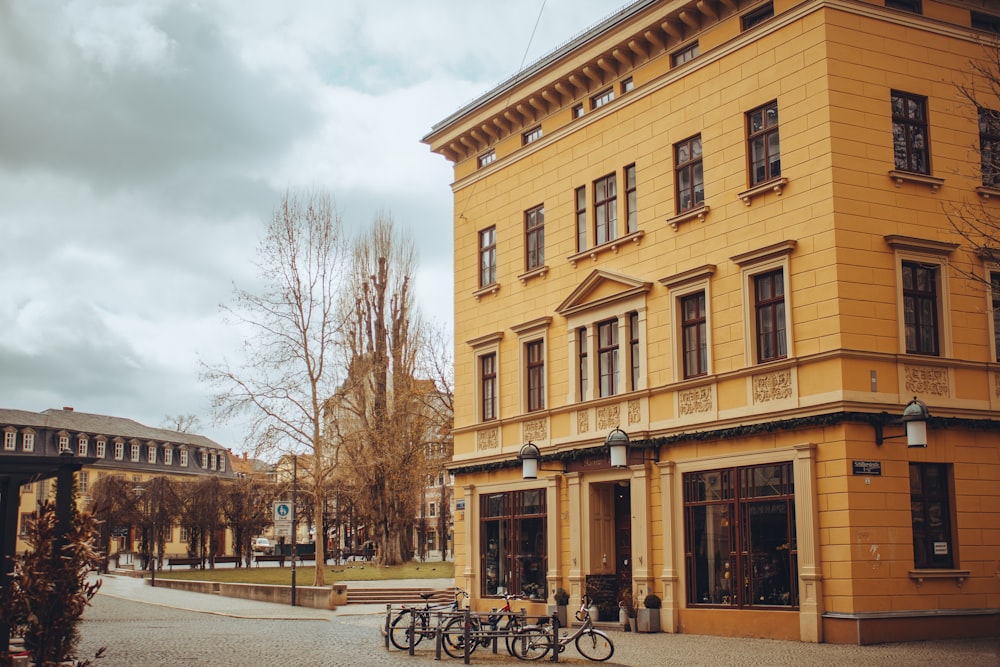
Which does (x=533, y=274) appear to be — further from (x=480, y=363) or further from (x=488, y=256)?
(x=480, y=363)

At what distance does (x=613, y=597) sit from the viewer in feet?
83.5

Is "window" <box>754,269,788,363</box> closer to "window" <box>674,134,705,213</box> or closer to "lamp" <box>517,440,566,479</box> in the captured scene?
"window" <box>674,134,705,213</box>

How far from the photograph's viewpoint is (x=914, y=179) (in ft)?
68.4

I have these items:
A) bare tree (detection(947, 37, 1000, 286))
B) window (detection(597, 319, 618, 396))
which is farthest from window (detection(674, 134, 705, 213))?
bare tree (detection(947, 37, 1000, 286))

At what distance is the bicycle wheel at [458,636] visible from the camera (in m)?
18.8

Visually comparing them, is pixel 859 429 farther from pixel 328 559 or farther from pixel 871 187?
pixel 328 559

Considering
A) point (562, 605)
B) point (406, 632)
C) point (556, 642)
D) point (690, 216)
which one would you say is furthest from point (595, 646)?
point (690, 216)

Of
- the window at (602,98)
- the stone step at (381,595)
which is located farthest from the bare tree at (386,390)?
the window at (602,98)

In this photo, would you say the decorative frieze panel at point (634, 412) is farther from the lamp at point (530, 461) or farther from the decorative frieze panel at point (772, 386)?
the decorative frieze panel at point (772, 386)

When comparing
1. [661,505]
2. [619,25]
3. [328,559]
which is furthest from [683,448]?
[328,559]

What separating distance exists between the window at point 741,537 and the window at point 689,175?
19.2 ft

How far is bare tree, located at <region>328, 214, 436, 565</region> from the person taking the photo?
171 feet

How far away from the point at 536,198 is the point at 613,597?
1042 cm

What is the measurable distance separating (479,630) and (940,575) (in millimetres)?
8185
